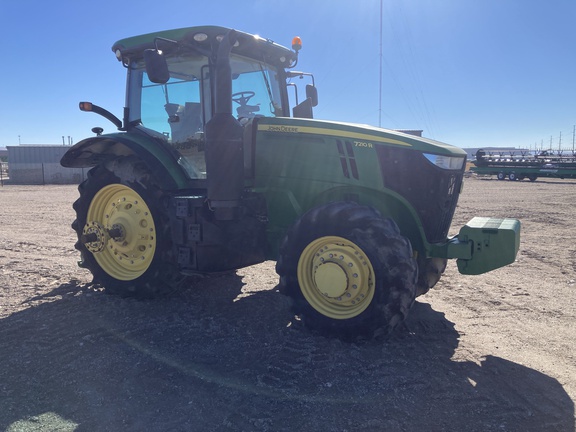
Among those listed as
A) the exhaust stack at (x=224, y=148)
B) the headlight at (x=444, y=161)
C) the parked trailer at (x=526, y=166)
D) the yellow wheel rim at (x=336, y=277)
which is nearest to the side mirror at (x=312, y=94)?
the exhaust stack at (x=224, y=148)

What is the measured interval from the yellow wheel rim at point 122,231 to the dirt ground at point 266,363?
38 centimetres

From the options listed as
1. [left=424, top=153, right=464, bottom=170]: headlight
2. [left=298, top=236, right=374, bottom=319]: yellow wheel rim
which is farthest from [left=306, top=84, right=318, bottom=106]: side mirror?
[left=298, top=236, right=374, bottom=319]: yellow wheel rim

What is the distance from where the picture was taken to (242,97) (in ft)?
17.0

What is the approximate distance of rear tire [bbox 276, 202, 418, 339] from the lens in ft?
11.8

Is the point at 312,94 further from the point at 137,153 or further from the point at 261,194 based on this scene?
the point at 137,153

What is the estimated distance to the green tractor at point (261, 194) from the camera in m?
3.78

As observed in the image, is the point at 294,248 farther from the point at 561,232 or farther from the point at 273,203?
the point at 561,232

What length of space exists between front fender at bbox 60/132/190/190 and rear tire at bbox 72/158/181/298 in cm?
12

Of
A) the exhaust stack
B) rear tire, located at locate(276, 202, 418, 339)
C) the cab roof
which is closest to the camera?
rear tire, located at locate(276, 202, 418, 339)

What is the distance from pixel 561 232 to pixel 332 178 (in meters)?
7.07

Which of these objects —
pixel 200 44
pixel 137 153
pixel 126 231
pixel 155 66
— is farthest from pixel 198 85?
pixel 126 231

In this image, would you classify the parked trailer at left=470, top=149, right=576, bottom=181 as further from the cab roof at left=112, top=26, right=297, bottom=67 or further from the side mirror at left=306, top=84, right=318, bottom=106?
the cab roof at left=112, top=26, right=297, bottom=67

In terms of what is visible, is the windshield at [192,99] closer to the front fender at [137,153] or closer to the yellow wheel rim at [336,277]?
the front fender at [137,153]

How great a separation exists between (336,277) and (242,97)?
2407 millimetres
